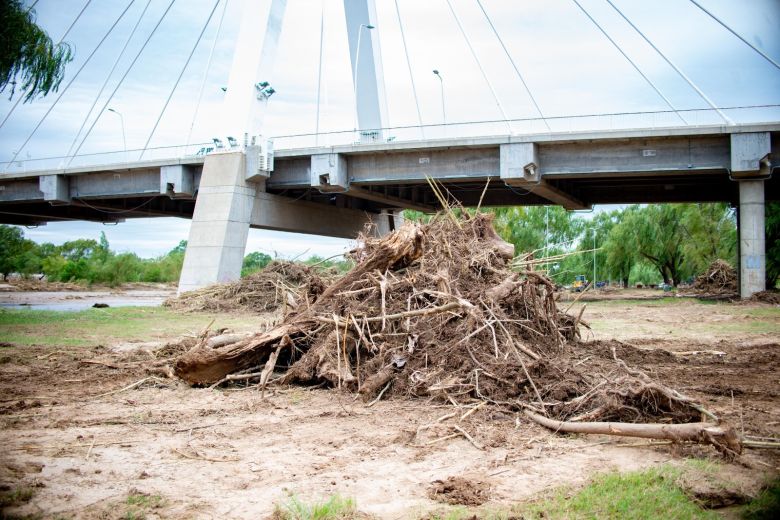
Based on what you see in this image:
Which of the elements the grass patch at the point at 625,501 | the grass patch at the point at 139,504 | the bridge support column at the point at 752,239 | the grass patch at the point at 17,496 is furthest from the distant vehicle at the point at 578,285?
the grass patch at the point at 17,496

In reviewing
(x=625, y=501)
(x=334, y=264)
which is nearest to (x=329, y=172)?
(x=334, y=264)

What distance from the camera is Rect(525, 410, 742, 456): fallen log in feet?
15.5

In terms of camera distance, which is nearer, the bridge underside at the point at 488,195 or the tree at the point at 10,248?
the bridge underside at the point at 488,195

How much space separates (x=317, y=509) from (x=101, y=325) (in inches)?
558

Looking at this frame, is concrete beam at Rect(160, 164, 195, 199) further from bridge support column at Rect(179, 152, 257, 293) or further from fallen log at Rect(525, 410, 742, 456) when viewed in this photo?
fallen log at Rect(525, 410, 742, 456)

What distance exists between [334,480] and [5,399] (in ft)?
15.6

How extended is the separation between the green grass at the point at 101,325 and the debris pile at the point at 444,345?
5927 millimetres

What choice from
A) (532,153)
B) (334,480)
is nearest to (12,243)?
(532,153)

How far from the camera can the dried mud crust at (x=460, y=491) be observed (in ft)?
13.3

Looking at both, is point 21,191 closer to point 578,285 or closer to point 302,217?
point 302,217

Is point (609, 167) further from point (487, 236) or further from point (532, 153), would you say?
point (487, 236)

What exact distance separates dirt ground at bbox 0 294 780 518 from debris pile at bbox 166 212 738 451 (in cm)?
32

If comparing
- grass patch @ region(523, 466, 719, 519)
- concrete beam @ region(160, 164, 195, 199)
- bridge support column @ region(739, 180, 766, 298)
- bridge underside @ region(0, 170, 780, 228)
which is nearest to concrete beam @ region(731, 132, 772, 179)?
bridge support column @ region(739, 180, 766, 298)

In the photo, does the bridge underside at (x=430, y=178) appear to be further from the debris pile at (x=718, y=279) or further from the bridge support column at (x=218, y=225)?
the debris pile at (x=718, y=279)
